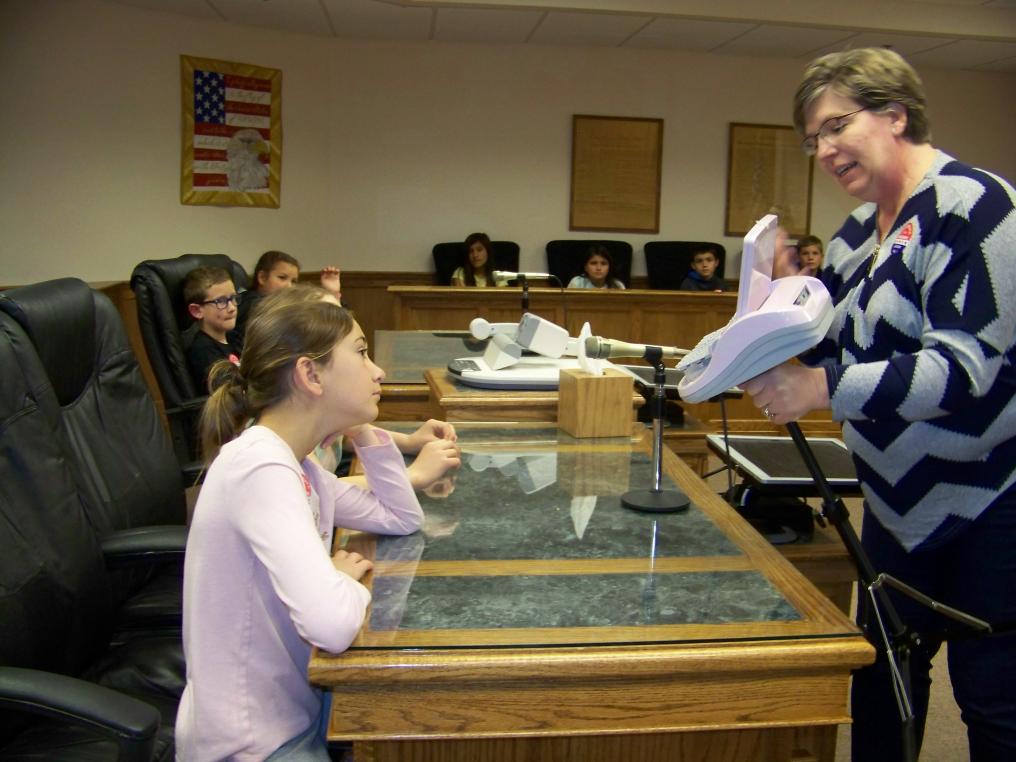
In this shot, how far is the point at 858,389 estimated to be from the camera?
4.02ft

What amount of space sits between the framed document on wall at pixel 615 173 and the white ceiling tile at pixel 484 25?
85cm

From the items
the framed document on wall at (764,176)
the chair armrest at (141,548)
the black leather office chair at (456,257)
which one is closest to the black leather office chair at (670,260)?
the framed document on wall at (764,176)

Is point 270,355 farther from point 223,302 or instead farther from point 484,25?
point 484,25

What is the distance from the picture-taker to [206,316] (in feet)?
9.45

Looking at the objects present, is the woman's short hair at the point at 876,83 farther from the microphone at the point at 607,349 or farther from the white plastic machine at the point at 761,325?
the microphone at the point at 607,349

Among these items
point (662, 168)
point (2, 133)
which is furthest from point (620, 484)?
point (662, 168)

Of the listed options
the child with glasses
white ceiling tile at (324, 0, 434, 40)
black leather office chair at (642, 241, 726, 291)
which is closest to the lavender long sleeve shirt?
the child with glasses

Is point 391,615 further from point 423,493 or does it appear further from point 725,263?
point 725,263

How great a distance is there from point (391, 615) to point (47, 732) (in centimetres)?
66

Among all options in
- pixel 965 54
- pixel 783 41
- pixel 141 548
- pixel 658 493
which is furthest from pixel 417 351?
pixel 965 54

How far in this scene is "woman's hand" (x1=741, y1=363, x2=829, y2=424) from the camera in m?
1.23

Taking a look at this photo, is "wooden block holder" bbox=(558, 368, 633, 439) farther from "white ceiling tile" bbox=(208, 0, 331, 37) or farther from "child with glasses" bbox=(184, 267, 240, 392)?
"white ceiling tile" bbox=(208, 0, 331, 37)

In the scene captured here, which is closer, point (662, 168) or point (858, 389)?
point (858, 389)

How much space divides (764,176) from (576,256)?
5.52 ft
